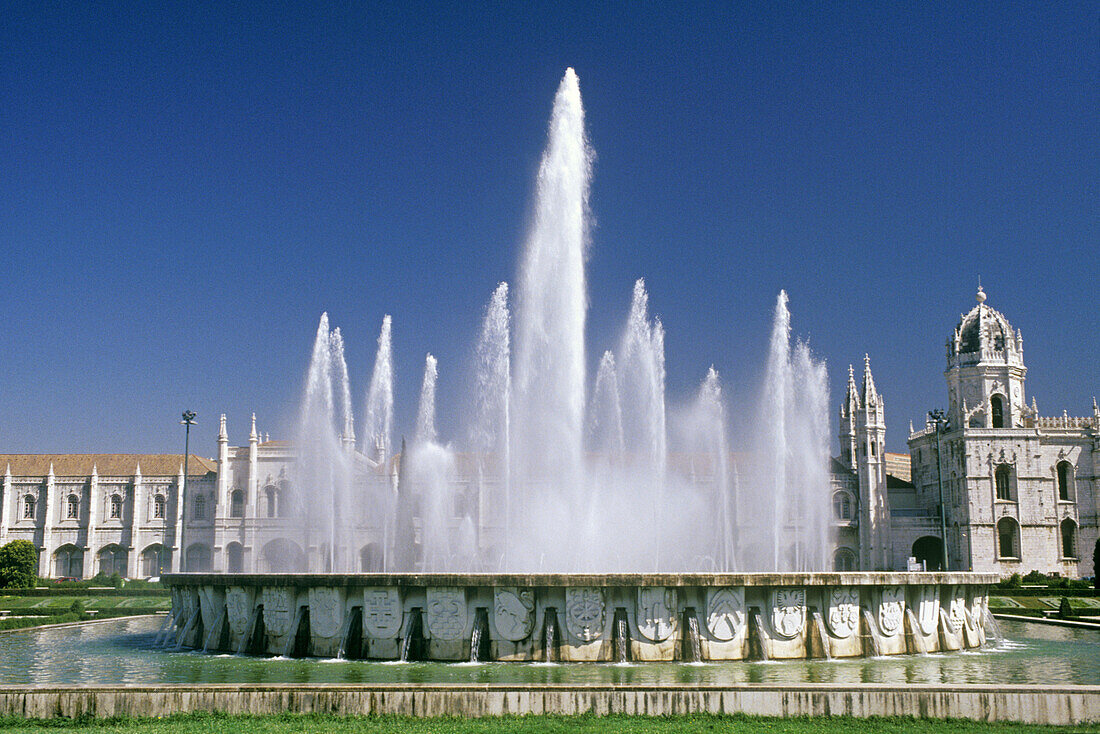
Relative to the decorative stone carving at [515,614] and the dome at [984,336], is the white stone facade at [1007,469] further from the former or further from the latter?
the decorative stone carving at [515,614]

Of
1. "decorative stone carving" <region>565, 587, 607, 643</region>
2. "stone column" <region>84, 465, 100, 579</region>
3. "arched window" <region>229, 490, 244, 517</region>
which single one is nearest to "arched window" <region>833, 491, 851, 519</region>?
"arched window" <region>229, 490, 244, 517</region>

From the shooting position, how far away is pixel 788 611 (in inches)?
699

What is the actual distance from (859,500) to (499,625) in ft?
158

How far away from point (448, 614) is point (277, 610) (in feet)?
12.7

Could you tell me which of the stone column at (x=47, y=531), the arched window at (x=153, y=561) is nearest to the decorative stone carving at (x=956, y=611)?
the arched window at (x=153, y=561)

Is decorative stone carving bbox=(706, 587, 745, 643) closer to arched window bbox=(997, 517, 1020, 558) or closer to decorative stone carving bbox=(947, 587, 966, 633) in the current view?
decorative stone carving bbox=(947, 587, 966, 633)

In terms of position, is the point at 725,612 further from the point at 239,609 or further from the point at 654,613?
the point at 239,609

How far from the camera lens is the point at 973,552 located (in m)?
58.6

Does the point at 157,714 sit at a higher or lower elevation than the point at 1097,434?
lower

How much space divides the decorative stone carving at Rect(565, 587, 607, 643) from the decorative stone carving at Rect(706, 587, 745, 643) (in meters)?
1.91

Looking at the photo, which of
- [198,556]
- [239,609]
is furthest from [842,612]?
[198,556]

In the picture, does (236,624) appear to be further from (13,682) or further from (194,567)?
(194,567)

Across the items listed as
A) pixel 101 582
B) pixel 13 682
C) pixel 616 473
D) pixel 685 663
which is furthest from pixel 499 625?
pixel 101 582

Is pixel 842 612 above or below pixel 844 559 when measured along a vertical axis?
above
